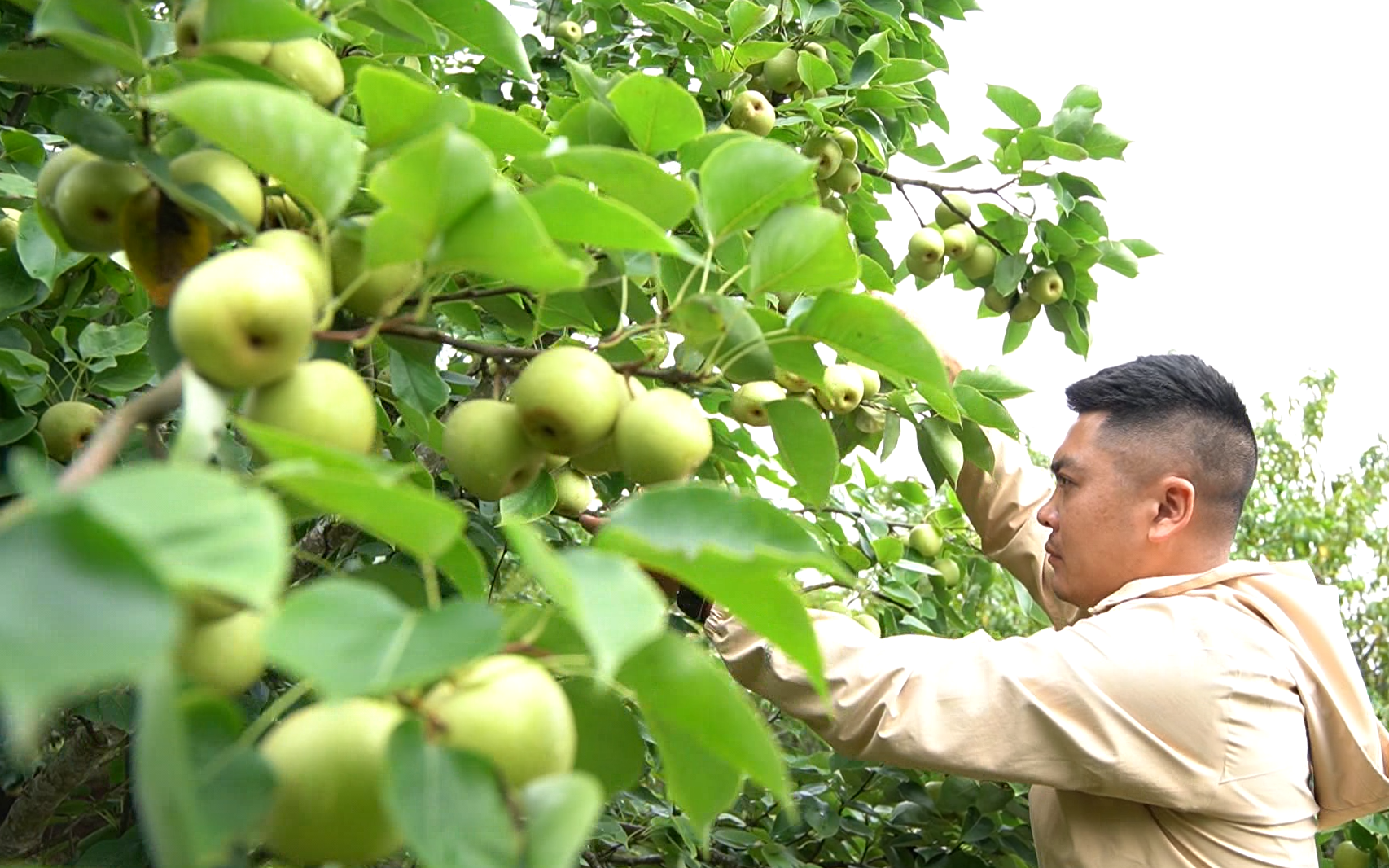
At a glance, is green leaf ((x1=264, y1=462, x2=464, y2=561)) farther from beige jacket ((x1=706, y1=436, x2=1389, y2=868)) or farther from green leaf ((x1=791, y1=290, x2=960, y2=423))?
beige jacket ((x1=706, y1=436, x2=1389, y2=868))

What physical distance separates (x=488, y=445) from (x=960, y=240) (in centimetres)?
177

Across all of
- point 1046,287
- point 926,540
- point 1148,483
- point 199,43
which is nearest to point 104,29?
point 199,43

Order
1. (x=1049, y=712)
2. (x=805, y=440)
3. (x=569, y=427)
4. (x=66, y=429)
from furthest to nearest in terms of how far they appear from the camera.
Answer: (x=1049, y=712)
(x=66, y=429)
(x=805, y=440)
(x=569, y=427)

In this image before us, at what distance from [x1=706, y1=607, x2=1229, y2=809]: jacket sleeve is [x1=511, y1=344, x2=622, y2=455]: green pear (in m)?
1.14

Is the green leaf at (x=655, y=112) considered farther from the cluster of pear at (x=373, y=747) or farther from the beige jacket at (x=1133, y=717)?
the beige jacket at (x=1133, y=717)

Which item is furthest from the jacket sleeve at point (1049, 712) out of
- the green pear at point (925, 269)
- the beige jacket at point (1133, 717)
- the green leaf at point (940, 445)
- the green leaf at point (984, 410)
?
the green pear at point (925, 269)

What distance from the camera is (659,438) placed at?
3.09 feet

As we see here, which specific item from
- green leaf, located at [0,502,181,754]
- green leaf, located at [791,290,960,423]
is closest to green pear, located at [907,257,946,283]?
green leaf, located at [791,290,960,423]

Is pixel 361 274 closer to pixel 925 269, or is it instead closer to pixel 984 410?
pixel 984 410

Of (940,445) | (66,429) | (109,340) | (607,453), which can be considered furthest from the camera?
(940,445)

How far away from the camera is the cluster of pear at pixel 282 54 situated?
926 mm

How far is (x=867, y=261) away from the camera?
1.70 m

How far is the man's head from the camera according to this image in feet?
8.02

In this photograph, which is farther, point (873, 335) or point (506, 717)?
point (873, 335)
